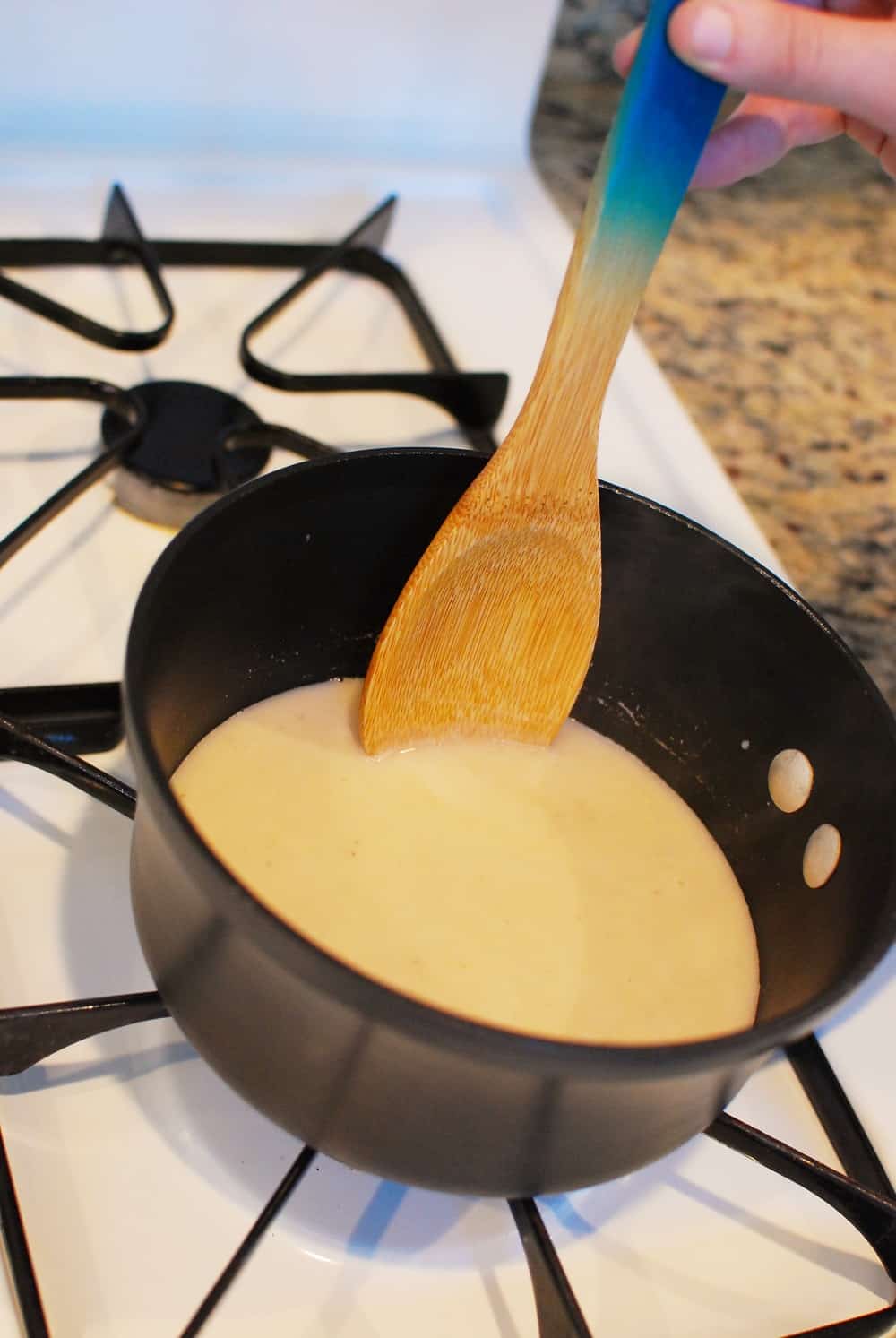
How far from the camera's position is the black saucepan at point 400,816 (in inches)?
14.8

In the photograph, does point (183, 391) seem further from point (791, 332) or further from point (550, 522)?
point (791, 332)

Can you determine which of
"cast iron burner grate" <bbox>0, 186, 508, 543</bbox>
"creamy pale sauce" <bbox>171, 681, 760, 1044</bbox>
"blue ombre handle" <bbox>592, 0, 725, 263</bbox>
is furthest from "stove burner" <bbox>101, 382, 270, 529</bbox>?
"blue ombre handle" <bbox>592, 0, 725, 263</bbox>

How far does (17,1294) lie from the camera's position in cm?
41

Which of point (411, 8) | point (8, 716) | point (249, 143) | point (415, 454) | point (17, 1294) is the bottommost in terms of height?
point (17, 1294)

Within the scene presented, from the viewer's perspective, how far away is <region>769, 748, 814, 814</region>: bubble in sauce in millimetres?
580

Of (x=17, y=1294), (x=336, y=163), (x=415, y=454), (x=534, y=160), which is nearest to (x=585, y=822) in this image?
(x=415, y=454)

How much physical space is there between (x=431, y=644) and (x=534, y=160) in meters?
0.61

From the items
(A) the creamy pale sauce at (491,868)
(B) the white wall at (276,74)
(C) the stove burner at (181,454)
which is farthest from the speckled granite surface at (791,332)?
(C) the stove burner at (181,454)

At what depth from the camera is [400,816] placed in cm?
60

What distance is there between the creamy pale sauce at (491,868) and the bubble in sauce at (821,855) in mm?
51

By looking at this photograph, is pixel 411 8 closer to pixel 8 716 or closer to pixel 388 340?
pixel 388 340

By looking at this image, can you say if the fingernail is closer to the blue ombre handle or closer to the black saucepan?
the blue ombre handle

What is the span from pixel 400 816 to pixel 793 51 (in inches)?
13.5

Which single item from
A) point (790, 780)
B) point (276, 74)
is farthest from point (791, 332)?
point (790, 780)
